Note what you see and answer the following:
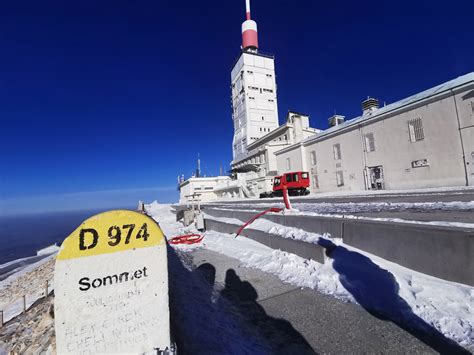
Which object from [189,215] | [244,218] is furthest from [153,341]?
[189,215]

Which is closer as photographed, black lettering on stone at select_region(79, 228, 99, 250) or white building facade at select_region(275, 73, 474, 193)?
black lettering on stone at select_region(79, 228, 99, 250)

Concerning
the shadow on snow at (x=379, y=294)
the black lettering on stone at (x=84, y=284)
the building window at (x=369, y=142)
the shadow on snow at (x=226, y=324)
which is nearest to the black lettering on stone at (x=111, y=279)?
the black lettering on stone at (x=84, y=284)

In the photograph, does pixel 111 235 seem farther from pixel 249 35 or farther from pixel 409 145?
pixel 249 35

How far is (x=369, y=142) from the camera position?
2289 cm

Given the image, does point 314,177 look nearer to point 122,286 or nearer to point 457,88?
point 457,88

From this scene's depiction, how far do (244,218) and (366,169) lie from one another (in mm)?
17825

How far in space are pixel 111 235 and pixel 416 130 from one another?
23.7 meters

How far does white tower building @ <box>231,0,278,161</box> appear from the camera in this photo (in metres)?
64.0

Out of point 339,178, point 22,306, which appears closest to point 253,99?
point 339,178

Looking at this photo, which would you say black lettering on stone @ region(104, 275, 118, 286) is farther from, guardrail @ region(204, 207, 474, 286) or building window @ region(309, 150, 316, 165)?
building window @ region(309, 150, 316, 165)

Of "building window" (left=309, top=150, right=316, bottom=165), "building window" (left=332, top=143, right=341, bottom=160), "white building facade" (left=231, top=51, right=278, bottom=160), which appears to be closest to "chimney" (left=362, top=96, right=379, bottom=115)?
"building window" (left=332, top=143, right=341, bottom=160)

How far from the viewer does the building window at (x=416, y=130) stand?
18.7 meters

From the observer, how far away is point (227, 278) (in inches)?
226

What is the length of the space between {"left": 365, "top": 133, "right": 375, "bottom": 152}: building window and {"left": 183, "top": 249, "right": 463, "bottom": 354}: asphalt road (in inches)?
862
